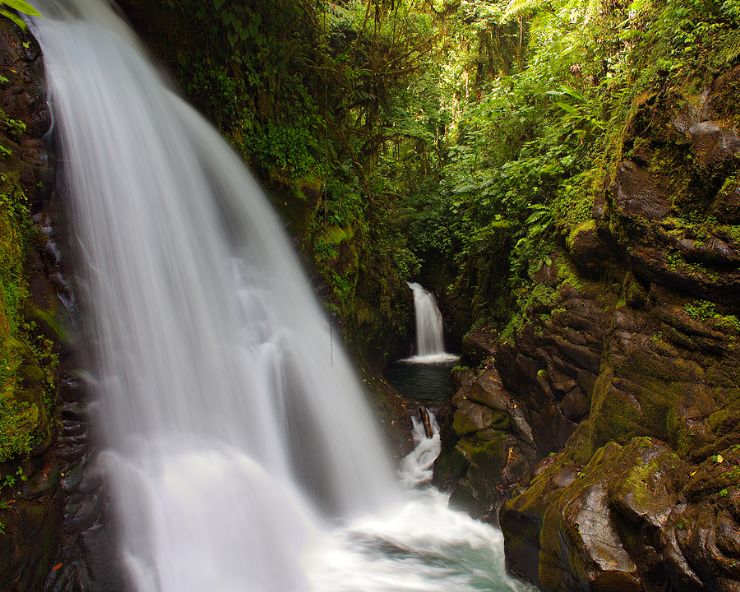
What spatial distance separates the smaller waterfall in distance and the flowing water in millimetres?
5473

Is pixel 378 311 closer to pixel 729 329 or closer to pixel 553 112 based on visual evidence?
pixel 553 112

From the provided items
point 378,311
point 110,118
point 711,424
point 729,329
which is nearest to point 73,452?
point 110,118

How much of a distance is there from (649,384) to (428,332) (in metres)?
8.58

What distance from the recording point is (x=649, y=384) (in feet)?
13.7

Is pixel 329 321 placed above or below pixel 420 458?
above

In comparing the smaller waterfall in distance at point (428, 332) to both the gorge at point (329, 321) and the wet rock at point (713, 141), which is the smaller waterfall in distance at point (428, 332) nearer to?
the gorge at point (329, 321)

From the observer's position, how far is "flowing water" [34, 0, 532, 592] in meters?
4.28

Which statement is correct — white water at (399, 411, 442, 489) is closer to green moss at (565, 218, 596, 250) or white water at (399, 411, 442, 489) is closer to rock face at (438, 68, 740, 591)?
rock face at (438, 68, 740, 591)

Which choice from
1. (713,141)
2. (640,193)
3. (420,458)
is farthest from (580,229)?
(420,458)

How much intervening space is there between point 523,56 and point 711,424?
12.2 m

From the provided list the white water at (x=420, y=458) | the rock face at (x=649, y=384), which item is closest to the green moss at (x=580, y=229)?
the rock face at (x=649, y=384)

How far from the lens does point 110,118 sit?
17.1ft

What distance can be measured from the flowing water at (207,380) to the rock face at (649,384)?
146 centimetres

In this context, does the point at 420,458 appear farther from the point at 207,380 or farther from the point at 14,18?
the point at 14,18
